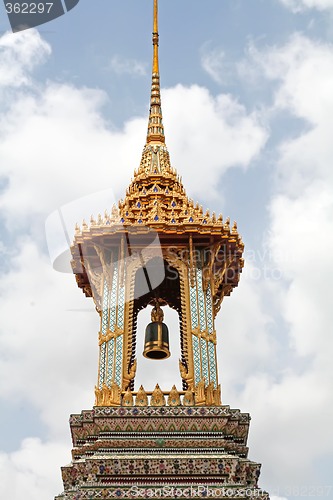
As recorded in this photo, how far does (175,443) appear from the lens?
24422mm

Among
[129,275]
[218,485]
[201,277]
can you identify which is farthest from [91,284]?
[218,485]

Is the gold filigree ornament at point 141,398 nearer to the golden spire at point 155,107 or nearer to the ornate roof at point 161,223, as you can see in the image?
the ornate roof at point 161,223

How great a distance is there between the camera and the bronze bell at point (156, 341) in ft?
93.4

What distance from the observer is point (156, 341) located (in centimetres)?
2852

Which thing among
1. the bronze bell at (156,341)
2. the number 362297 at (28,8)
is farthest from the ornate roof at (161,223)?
the number 362297 at (28,8)

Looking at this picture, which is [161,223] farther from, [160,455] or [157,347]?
[160,455]

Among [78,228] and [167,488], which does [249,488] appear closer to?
[167,488]

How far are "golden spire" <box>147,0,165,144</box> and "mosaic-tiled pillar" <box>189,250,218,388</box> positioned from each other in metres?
5.43

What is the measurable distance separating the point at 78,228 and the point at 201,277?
367 centimetres

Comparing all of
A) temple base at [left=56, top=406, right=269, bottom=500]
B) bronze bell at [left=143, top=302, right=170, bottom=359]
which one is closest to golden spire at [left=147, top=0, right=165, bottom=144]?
bronze bell at [left=143, top=302, right=170, bottom=359]

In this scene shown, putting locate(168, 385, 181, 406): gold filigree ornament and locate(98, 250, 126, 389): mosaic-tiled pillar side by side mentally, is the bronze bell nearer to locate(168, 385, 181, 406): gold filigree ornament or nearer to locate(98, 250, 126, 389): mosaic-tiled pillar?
locate(98, 250, 126, 389): mosaic-tiled pillar

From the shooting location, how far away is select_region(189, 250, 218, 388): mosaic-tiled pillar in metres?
26.3

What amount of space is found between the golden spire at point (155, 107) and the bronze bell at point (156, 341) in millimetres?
6377

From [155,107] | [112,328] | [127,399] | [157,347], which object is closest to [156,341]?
[157,347]
